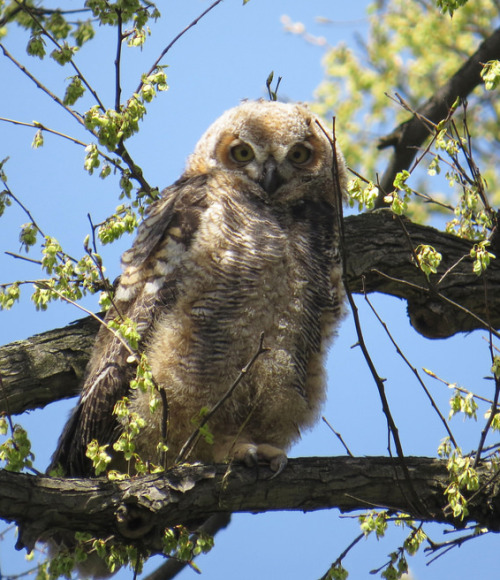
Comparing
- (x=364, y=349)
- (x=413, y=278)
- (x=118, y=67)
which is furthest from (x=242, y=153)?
(x=364, y=349)

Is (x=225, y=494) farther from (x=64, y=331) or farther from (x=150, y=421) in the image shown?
(x=64, y=331)

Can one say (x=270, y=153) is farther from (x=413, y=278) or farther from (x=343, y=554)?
(x=343, y=554)

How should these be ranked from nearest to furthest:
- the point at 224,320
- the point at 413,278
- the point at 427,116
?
the point at 224,320, the point at 413,278, the point at 427,116

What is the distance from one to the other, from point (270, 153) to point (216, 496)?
74.2 inches

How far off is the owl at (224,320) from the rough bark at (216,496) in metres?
0.15

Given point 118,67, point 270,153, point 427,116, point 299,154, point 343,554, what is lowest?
point 343,554

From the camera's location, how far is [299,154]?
13.6 ft

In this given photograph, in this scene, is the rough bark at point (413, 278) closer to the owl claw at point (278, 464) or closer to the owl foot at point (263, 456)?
the owl foot at point (263, 456)

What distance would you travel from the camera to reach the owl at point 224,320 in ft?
11.2

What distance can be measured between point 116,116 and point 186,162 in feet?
4.35

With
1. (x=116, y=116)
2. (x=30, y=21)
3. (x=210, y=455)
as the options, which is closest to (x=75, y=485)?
(x=210, y=455)

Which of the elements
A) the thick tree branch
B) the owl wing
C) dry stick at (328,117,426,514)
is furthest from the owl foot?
the thick tree branch

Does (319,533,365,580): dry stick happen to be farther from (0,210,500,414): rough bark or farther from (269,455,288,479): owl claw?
(0,210,500,414): rough bark

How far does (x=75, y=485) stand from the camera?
273cm
